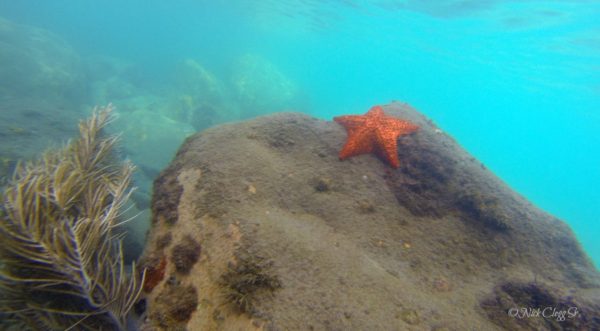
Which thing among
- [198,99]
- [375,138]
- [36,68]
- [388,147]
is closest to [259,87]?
[198,99]

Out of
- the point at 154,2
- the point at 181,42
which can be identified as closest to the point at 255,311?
the point at 181,42

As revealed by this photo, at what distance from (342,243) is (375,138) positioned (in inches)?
75.6

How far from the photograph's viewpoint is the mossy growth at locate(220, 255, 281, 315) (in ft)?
8.13

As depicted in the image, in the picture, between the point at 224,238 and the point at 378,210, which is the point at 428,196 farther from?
the point at 224,238

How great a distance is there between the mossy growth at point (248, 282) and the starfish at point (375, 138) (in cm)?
235

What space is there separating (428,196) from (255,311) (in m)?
3.19

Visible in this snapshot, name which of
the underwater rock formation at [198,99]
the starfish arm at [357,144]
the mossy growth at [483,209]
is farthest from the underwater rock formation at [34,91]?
the mossy growth at [483,209]

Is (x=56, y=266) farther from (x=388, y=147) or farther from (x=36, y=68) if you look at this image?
(x=36, y=68)

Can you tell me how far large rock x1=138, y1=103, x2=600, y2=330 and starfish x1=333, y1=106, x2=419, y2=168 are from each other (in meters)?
0.16

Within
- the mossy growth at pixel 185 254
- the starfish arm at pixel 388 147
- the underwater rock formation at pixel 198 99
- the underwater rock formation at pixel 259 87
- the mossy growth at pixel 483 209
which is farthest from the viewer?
the underwater rock formation at pixel 259 87

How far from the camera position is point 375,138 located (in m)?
4.54

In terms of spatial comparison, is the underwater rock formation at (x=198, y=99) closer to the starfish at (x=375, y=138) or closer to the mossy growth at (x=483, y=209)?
the starfish at (x=375, y=138)

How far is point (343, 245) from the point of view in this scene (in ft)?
11.1

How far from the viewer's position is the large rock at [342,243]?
2596 mm
